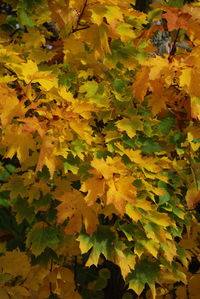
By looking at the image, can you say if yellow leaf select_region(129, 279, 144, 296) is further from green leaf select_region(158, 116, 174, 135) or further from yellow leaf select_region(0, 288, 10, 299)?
green leaf select_region(158, 116, 174, 135)

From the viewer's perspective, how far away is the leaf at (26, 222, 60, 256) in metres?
2.26

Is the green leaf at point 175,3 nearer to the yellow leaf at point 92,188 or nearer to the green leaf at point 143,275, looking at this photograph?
the yellow leaf at point 92,188

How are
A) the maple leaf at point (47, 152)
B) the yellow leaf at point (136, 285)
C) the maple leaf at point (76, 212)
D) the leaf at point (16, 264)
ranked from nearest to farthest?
the maple leaf at point (47, 152) < the maple leaf at point (76, 212) < the yellow leaf at point (136, 285) < the leaf at point (16, 264)

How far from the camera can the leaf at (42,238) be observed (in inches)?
88.8

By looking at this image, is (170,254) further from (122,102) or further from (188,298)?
(122,102)

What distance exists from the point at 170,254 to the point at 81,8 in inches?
57.4

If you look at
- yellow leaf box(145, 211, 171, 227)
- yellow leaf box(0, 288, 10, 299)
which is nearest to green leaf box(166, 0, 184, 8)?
yellow leaf box(145, 211, 171, 227)

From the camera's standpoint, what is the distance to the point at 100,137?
216 cm

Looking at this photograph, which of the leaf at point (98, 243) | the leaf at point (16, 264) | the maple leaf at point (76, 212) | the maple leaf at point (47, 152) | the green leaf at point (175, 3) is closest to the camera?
the maple leaf at point (47, 152)

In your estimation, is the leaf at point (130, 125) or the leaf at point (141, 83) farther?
the leaf at point (130, 125)

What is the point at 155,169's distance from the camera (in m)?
2.07

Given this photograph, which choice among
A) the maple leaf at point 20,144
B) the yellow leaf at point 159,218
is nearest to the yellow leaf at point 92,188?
the maple leaf at point 20,144

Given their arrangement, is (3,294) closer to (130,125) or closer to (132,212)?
(132,212)

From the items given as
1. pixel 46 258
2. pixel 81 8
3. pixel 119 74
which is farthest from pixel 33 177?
pixel 81 8
